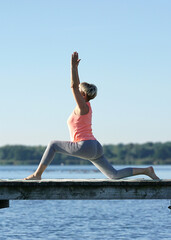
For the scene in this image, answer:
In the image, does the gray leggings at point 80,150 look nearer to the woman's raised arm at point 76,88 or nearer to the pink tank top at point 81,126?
the pink tank top at point 81,126

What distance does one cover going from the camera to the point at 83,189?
10.0m

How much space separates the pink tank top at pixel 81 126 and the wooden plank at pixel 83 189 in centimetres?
76

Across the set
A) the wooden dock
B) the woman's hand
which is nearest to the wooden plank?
the wooden dock

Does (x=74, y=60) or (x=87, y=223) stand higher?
(x=74, y=60)

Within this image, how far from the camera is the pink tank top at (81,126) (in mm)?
10188

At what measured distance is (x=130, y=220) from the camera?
3034 centimetres

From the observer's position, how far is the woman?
1008 cm

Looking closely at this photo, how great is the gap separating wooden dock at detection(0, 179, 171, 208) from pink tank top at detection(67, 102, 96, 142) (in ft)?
2.48

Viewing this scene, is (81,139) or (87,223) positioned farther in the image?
(87,223)

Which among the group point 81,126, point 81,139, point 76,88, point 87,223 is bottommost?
point 87,223

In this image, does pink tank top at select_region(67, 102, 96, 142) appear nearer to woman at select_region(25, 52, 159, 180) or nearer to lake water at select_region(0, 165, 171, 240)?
woman at select_region(25, 52, 159, 180)

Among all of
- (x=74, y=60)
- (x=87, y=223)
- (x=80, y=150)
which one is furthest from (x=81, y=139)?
(x=87, y=223)

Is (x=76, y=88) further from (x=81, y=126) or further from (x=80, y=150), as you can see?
(x=80, y=150)

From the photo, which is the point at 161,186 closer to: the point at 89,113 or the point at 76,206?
the point at 89,113
